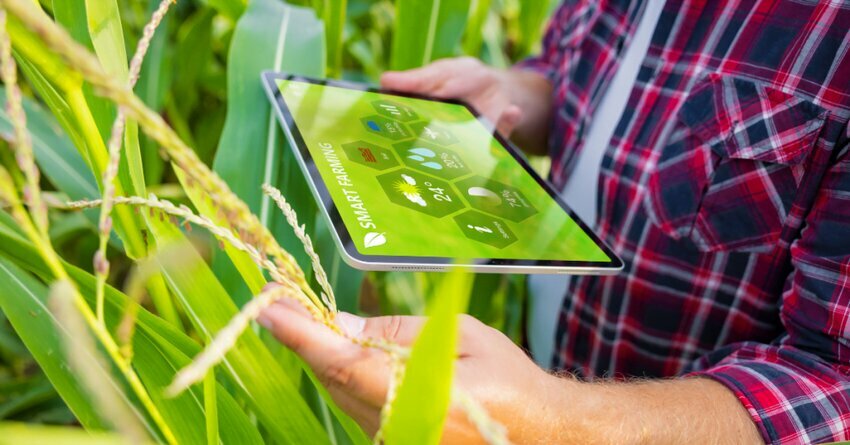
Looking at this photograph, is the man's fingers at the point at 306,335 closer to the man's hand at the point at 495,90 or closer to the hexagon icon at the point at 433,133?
the hexagon icon at the point at 433,133

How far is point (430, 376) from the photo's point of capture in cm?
21

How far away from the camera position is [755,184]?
52 cm

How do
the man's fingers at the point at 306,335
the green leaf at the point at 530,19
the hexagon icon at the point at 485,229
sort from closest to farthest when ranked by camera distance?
1. the man's fingers at the point at 306,335
2. the hexagon icon at the point at 485,229
3. the green leaf at the point at 530,19

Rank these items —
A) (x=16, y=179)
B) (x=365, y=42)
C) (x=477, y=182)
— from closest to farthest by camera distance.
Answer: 1. (x=477, y=182)
2. (x=16, y=179)
3. (x=365, y=42)

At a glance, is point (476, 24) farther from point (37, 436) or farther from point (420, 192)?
point (37, 436)

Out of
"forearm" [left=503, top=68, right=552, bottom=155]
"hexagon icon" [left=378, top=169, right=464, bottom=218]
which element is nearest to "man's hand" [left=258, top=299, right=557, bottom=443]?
"hexagon icon" [left=378, top=169, right=464, bottom=218]

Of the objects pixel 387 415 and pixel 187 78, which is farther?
pixel 187 78

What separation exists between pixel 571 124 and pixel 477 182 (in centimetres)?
30

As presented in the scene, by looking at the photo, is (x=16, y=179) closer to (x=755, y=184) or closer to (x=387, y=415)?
(x=387, y=415)

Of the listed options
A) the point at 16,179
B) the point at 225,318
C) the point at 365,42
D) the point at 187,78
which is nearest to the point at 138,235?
the point at 225,318

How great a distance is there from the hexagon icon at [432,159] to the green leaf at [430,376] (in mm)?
255

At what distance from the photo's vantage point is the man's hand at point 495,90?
65cm

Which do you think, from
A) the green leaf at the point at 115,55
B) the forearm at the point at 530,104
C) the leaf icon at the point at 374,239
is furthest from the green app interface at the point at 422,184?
the forearm at the point at 530,104

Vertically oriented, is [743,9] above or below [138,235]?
above
